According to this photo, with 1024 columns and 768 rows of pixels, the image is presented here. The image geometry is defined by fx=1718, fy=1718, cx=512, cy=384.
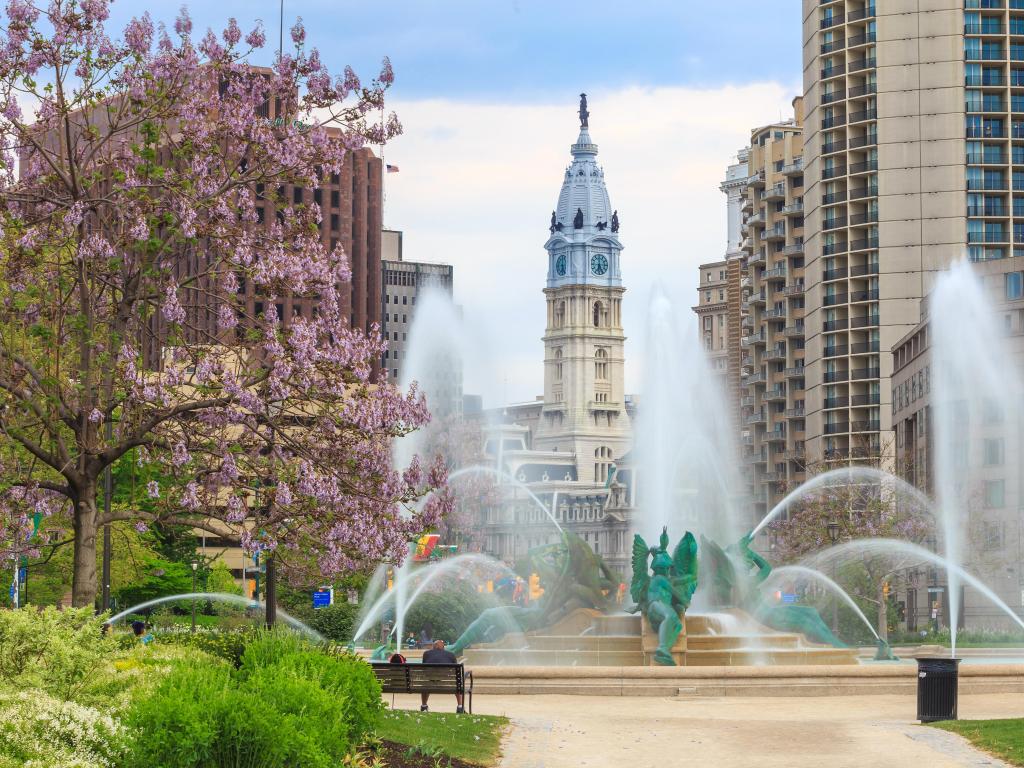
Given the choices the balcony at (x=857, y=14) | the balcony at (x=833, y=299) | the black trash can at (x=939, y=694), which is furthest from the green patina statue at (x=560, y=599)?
the balcony at (x=857, y=14)

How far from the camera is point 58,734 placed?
564 inches

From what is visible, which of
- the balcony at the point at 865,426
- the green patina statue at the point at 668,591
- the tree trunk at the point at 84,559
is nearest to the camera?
the tree trunk at the point at 84,559

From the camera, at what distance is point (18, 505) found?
80.5 feet

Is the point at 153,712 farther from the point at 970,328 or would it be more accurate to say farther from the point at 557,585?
the point at 970,328

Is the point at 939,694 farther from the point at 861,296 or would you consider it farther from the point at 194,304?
the point at 861,296

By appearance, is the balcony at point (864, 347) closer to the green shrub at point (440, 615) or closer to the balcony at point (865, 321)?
the balcony at point (865, 321)

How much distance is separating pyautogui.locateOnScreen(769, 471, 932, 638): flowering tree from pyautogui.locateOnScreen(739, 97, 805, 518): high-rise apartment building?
43.3 m

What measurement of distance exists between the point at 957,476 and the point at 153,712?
74.4 m

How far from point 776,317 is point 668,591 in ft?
321

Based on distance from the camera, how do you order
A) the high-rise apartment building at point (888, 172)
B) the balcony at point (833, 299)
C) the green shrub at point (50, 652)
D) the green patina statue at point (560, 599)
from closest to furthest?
1. the green shrub at point (50, 652)
2. the green patina statue at point (560, 599)
3. the high-rise apartment building at point (888, 172)
4. the balcony at point (833, 299)

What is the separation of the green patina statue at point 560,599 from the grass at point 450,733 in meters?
14.2

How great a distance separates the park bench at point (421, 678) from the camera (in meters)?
29.5

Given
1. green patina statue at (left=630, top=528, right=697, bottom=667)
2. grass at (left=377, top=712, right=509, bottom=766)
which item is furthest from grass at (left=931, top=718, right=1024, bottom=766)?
green patina statue at (left=630, top=528, right=697, bottom=667)

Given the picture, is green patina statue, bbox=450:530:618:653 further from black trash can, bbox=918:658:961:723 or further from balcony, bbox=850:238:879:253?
balcony, bbox=850:238:879:253
